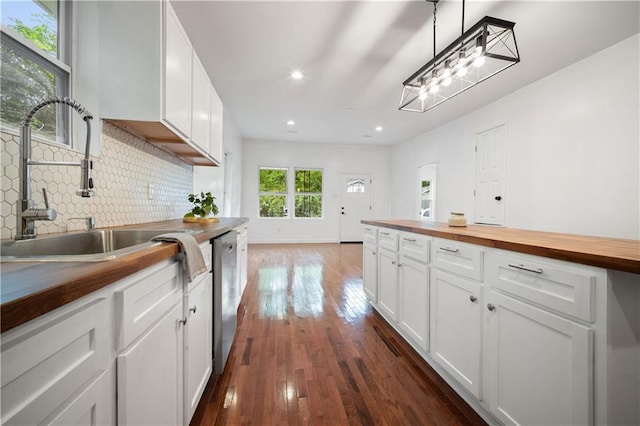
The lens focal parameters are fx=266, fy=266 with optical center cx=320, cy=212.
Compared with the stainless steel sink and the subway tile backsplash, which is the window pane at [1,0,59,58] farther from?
the stainless steel sink

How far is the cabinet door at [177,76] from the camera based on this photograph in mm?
1492

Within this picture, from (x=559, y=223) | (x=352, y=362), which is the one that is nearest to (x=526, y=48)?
(x=559, y=223)

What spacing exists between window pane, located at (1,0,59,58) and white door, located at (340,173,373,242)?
634 cm

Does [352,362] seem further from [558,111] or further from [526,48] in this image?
[558,111]

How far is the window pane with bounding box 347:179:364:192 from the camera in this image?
746 centimetres

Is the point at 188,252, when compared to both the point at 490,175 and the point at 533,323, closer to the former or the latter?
the point at 533,323

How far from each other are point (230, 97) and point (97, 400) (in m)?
4.19

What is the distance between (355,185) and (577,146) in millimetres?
4872

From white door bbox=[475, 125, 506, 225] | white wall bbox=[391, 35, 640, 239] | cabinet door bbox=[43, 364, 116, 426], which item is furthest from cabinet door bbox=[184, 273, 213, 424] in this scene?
white door bbox=[475, 125, 506, 225]

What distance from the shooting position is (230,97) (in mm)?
4062

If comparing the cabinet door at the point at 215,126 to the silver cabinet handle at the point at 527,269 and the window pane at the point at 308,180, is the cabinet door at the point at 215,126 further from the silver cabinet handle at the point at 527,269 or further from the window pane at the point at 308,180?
the window pane at the point at 308,180

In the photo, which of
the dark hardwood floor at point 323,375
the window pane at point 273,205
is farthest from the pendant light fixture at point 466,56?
the window pane at point 273,205

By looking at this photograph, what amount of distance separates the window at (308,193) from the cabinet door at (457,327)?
5.76 meters

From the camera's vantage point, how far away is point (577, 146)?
3031 millimetres
